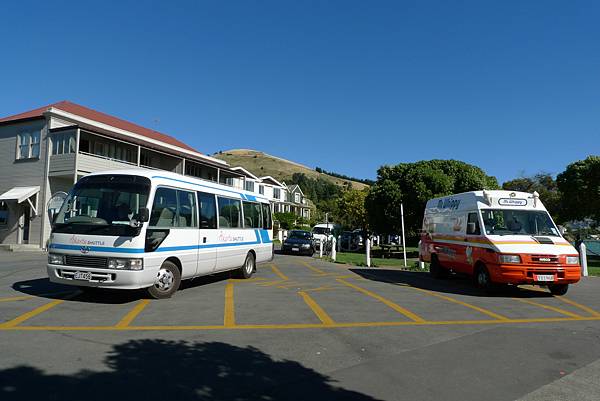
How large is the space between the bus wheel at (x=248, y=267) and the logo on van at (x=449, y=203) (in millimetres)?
6366

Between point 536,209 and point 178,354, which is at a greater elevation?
point 536,209

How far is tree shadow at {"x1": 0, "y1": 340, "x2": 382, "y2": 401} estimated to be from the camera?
13.5 ft

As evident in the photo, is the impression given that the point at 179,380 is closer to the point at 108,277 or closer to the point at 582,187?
the point at 108,277

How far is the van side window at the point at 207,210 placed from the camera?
34.8 feet

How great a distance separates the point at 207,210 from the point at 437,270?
8.16 meters

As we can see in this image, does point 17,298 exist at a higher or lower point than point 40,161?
lower

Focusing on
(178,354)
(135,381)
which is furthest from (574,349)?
(135,381)

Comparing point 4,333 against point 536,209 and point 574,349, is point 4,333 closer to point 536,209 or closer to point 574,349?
point 574,349

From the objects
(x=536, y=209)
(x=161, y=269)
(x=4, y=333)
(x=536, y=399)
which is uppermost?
(x=536, y=209)

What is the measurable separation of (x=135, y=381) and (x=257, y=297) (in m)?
5.37

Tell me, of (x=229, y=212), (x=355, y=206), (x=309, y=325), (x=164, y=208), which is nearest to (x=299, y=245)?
(x=229, y=212)

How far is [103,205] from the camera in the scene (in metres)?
8.66

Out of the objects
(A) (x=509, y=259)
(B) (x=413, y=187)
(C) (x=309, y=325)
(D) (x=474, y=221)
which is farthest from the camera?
(B) (x=413, y=187)

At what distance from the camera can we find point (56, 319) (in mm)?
7043
